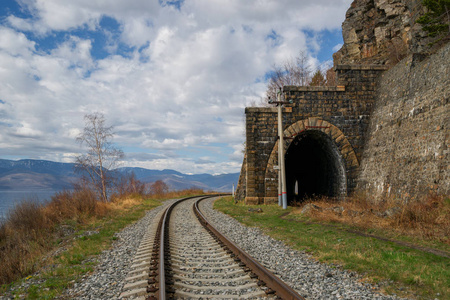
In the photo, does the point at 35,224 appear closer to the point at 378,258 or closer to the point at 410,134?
the point at 378,258

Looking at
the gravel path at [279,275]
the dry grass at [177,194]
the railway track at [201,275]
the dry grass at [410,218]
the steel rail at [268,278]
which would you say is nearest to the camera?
the steel rail at [268,278]

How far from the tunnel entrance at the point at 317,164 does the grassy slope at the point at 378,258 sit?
8.66 metres

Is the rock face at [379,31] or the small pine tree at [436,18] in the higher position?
the rock face at [379,31]

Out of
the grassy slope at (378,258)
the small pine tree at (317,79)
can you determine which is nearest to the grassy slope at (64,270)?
the grassy slope at (378,258)

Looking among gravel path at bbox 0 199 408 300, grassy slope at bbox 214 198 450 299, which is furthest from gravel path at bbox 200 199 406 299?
grassy slope at bbox 214 198 450 299

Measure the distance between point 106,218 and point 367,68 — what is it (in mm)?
16156

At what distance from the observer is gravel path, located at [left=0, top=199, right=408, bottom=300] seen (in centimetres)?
455

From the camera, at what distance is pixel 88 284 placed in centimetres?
521

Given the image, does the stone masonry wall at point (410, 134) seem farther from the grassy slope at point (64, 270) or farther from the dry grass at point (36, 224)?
the dry grass at point (36, 224)

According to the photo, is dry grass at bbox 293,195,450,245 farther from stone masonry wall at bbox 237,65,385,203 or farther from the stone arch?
stone masonry wall at bbox 237,65,385,203

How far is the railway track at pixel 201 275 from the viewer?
14.3 feet

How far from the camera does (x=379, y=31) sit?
76.1 ft

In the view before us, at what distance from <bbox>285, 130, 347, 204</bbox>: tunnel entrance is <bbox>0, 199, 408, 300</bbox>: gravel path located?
11.0 m

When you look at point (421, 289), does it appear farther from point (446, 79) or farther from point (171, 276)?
point (446, 79)
